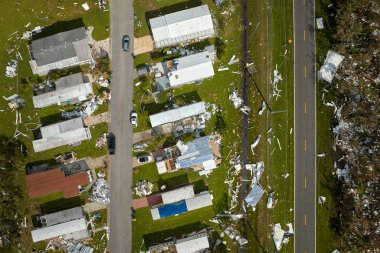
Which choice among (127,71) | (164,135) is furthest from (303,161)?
(127,71)

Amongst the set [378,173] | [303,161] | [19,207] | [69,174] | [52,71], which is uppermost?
[52,71]

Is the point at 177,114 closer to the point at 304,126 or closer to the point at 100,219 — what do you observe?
the point at 100,219

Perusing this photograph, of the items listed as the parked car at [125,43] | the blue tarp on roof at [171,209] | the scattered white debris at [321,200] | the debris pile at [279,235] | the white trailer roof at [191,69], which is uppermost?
the parked car at [125,43]

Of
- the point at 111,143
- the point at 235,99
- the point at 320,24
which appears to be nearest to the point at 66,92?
the point at 111,143

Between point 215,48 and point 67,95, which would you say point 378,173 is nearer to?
point 215,48

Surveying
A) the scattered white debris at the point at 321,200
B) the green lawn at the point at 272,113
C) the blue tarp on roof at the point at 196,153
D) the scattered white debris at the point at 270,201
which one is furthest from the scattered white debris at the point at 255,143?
the scattered white debris at the point at 321,200

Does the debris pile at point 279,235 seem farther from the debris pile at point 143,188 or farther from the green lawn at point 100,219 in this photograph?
the green lawn at point 100,219
